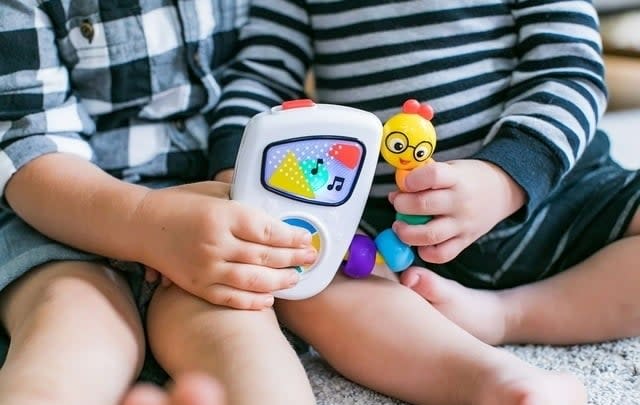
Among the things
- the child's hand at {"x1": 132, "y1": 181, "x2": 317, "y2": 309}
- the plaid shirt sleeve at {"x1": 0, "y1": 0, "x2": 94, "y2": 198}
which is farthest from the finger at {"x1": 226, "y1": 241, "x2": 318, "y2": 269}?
the plaid shirt sleeve at {"x1": 0, "y1": 0, "x2": 94, "y2": 198}

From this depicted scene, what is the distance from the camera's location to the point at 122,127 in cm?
81

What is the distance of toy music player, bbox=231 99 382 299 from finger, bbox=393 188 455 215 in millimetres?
30

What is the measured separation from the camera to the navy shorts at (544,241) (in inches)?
29.5

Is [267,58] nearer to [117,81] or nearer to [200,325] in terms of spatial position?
[117,81]

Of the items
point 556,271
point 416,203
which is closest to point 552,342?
point 556,271

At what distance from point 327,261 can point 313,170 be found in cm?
8

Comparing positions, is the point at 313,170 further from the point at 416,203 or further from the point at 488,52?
the point at 488,52

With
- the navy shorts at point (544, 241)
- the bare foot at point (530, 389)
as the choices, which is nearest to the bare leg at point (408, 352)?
the bare foot at point (530, 389)

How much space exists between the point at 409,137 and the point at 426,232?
0.08 m

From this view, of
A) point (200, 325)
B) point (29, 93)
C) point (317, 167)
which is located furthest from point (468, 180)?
point (29, 93)

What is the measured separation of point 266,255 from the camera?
2.04 feet

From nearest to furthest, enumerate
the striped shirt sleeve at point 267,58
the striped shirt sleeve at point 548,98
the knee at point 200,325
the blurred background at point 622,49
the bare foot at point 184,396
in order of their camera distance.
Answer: the bare foot at point 184,396 → the knee at point 200,325 → the striped shirt sleeve at point 548,98 → the striped shirt sleeve at point 267,58 → the blurred background at point 622,49

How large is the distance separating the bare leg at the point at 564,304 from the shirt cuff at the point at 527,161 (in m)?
0.07

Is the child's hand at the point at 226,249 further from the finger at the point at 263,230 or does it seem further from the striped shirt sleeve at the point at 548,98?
the striped shirt sleeve at the point at 548,98
